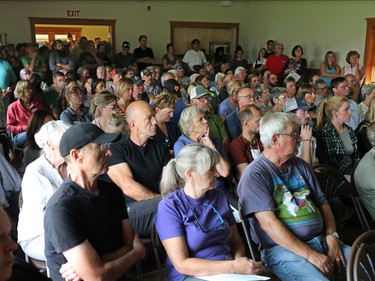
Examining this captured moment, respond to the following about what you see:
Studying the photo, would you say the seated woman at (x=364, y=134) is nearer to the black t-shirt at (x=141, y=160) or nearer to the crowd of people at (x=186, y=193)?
the crowd of people at (x=186, y=193)

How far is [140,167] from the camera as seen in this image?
9.07 ft

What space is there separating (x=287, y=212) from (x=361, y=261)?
60 cm

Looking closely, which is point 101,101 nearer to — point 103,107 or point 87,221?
point 103,107

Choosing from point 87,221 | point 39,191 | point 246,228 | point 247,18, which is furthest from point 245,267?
point 247,18

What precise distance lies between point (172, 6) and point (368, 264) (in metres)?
10.8

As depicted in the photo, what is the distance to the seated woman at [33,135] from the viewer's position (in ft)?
10.1

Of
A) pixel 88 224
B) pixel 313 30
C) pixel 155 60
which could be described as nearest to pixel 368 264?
pixel 88 224

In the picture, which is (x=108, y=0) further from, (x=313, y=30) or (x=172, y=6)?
(x=313, y=30)

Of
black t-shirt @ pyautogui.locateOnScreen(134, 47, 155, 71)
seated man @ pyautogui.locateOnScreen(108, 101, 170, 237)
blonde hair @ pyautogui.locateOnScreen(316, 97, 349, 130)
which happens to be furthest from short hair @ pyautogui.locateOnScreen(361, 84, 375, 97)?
black t-shirt @ pyautogui.locateOnScreen(134, 47, 155, 71)

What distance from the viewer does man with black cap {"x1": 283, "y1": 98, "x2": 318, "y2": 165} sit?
3.30m

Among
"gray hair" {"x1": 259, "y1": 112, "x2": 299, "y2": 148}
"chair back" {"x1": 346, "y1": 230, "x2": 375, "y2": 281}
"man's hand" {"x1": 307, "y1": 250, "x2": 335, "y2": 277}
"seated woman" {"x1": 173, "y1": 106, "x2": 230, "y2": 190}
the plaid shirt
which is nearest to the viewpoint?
"chair back" {"x1": 346, "y1": 230, "x2": 375, "y2": 281}

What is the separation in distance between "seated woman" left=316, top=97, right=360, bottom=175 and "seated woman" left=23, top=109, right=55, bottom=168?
2.37m

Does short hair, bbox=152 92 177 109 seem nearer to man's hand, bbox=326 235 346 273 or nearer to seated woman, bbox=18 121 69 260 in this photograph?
seated woman, bbox=18 121 69 260

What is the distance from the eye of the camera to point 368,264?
1704 millimetres
